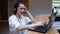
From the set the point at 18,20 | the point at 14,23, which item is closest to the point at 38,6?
the point at 18,20

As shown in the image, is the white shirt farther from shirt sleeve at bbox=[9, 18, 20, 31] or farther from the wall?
the wall

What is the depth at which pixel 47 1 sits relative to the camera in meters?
4.14

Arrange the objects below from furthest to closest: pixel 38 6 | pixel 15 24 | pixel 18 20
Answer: pixel 38 6
pixel 18 20
pixel 15 24

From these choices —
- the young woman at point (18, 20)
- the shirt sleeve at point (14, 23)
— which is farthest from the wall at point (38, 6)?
the shirt sleeve at point (14, 23)

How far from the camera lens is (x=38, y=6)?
4.13 m

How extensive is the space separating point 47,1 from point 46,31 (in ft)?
9.24

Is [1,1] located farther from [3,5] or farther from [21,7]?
[21,7]

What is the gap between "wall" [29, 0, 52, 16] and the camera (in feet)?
13.5

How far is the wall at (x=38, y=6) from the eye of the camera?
412 cm

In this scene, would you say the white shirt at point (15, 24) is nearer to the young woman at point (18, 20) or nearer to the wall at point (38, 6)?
the young woman at point (18, 20)

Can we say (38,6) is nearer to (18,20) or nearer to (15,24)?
(18,20)

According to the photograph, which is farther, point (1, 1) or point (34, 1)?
point (1, 1)

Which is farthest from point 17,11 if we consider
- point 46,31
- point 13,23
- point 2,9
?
point 2,9

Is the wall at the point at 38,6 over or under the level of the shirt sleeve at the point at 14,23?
over
